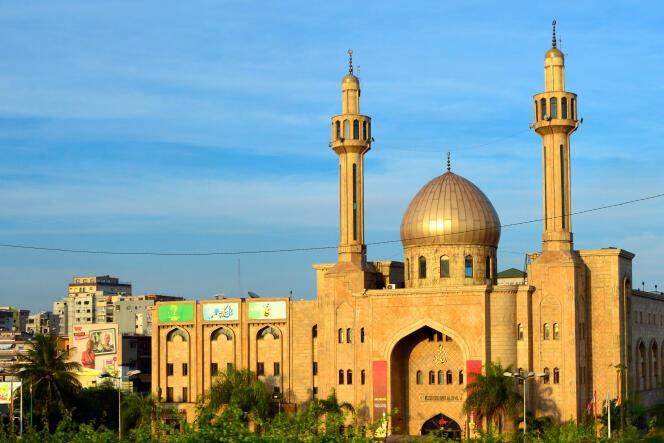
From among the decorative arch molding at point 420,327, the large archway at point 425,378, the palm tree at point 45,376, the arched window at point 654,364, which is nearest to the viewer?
the decorative arch molding at point 420,327

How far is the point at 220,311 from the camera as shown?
76.2 m

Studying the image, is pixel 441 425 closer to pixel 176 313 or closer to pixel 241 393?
pixel 241 393

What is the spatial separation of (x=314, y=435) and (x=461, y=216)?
36.5m

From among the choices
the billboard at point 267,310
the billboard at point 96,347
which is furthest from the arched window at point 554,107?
the billboard at point 96,347

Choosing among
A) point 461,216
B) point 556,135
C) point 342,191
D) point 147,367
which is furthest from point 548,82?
point 147,367

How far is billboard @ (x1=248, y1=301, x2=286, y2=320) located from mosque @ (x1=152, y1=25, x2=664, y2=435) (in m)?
0.06

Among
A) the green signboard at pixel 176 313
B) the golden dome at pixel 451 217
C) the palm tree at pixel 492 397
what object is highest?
the golden dome at pixel 451 217

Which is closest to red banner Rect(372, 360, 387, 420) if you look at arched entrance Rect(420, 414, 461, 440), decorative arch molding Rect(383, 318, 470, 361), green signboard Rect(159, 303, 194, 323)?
decorative arch molding Rect(383, 318, 470, 361)

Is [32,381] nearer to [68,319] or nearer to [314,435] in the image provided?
[314,435]

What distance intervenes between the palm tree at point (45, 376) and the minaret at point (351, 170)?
1935 cm

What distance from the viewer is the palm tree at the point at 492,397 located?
61625 mm

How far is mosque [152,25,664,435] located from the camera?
64125 mm

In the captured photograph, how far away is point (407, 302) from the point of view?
6669cm

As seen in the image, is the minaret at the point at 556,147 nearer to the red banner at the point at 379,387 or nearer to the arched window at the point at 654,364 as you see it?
the red banner at the point at 379,387
